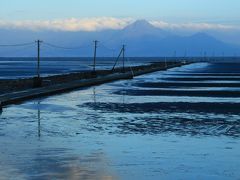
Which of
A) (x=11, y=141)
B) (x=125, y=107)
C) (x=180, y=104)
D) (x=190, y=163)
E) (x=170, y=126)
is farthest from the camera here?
(x=180, y=104)

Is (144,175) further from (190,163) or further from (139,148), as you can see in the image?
(139,148)

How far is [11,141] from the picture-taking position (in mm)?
11648

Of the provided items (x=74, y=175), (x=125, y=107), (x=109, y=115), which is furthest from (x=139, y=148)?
(x=125, y=107)

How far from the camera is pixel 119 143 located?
11.5 metres

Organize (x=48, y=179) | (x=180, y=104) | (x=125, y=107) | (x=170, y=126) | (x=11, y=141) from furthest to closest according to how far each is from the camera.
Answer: (x=180, y=104) → (x=125, y=107) → (x=170, y=126) → (x=11, y=141) → (x=48, y=179)

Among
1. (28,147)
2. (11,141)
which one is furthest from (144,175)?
(11,141)

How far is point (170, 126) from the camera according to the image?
14.7 meters

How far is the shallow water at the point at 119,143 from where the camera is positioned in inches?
336

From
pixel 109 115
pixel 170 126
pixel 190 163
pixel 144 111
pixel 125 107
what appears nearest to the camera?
pixel 190 163

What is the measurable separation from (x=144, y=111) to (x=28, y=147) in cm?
872

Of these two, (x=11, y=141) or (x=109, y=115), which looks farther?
(x=109, y=115)

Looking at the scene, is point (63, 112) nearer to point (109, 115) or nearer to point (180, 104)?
point (109, 115)

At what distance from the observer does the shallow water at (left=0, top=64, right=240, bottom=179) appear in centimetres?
855

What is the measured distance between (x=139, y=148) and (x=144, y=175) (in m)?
2.61
